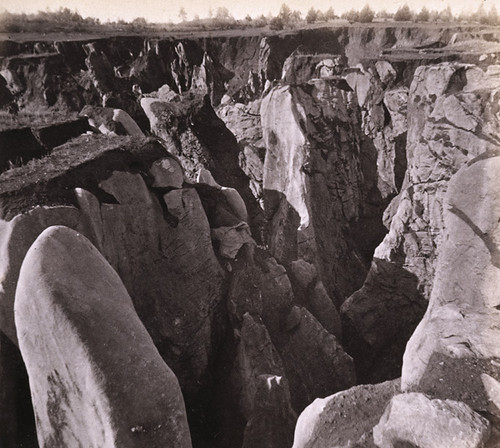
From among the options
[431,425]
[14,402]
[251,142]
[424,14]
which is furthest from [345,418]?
[424,14]

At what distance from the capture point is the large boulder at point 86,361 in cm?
342

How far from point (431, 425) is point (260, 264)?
4.27 metres

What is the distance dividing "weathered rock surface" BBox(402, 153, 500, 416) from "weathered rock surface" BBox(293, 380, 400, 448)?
1.05ft

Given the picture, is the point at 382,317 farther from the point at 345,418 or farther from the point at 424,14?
the point at 424,14

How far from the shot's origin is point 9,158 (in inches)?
224

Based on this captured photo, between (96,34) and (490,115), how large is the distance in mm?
26535

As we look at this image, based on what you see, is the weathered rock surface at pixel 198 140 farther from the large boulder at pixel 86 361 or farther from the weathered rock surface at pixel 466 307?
the large boulder at pixel 86 361

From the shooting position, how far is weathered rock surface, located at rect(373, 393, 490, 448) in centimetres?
300

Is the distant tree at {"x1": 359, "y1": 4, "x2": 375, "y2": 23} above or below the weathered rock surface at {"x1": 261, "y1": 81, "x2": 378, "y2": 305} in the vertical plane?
above

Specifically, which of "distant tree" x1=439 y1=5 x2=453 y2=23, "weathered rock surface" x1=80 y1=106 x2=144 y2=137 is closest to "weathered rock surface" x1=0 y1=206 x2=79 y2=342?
"weathered rock surface" x1=80 y1=106 x2=144 y2=137

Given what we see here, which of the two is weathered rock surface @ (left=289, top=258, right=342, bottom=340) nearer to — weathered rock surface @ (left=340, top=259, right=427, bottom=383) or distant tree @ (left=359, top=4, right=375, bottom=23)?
weathered rock surface @ (left=340, top=259, right=427, bottom=383)

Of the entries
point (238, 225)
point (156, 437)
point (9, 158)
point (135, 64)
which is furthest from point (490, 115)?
point (135, 64)

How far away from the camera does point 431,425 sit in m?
3.06

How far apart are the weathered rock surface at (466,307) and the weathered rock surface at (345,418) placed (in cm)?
32
